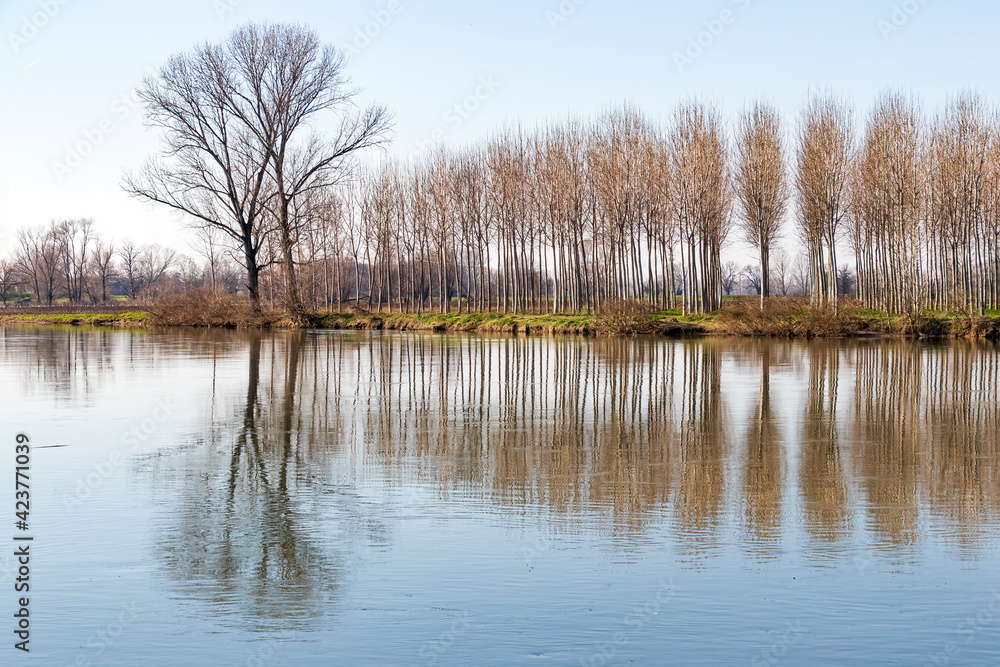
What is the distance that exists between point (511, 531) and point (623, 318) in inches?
1467

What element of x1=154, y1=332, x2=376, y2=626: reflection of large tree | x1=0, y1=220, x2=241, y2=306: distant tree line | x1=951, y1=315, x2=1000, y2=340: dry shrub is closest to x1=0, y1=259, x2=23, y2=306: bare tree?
x1=0, y1=220, x2=241, y2=306: distant tree line

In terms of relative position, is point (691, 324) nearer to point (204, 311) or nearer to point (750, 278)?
point (204, 311)

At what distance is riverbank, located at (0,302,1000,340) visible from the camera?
4034 centimetres

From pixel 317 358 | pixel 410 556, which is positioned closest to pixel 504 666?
pixel 410 556

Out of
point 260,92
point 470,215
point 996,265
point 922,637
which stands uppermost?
point 260,92

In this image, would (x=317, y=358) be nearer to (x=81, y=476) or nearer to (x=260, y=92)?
(x=81, y=476)

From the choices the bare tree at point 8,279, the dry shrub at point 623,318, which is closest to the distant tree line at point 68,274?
the bare tree at point 8,279

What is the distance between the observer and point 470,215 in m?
62.4

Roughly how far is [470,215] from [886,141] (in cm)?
2796

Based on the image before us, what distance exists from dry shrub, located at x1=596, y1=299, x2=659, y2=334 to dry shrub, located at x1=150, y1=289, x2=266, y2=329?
21986 millimetres

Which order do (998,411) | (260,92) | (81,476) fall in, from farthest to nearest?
(260,92), (998,411), (81,476)

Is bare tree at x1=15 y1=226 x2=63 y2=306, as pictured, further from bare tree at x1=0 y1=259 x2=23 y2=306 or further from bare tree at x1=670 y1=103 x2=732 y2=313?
bare tree at x1=670 y1=103 x2=732 y2=313

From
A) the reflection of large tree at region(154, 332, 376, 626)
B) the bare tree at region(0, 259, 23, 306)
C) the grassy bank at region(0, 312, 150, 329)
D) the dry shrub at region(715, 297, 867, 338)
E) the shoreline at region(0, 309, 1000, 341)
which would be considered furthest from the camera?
the bare tree at region(0, 259, 23, 306)

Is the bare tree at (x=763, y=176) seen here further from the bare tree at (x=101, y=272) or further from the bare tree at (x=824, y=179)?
the bare tree at (x=101, y=272)
